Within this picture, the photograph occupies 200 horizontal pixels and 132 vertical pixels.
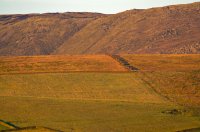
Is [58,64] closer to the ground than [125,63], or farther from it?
farther from it

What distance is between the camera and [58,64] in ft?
311

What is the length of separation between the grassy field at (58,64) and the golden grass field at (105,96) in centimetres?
20

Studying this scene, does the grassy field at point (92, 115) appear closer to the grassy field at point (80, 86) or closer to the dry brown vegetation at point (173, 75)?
the grassy field at point (80, 86)

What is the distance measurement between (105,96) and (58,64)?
26984 millimetres

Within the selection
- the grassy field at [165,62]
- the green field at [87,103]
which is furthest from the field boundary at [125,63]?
the green field at [87,103]

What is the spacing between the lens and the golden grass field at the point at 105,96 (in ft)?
174

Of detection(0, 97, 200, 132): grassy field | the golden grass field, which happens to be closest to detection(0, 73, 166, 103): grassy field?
the golden grass field

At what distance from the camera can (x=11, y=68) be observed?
91312 millimetres

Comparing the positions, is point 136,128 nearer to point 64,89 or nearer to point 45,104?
point 45,104

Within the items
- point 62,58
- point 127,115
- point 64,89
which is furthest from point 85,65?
point 127,115

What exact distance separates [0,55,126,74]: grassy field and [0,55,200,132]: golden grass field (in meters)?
0.20

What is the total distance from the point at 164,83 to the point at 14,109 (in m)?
28.5

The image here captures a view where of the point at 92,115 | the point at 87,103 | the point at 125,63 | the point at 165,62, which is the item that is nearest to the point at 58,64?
Result: the point at 125,63

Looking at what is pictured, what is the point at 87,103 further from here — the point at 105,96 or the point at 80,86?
the point at 80,86
